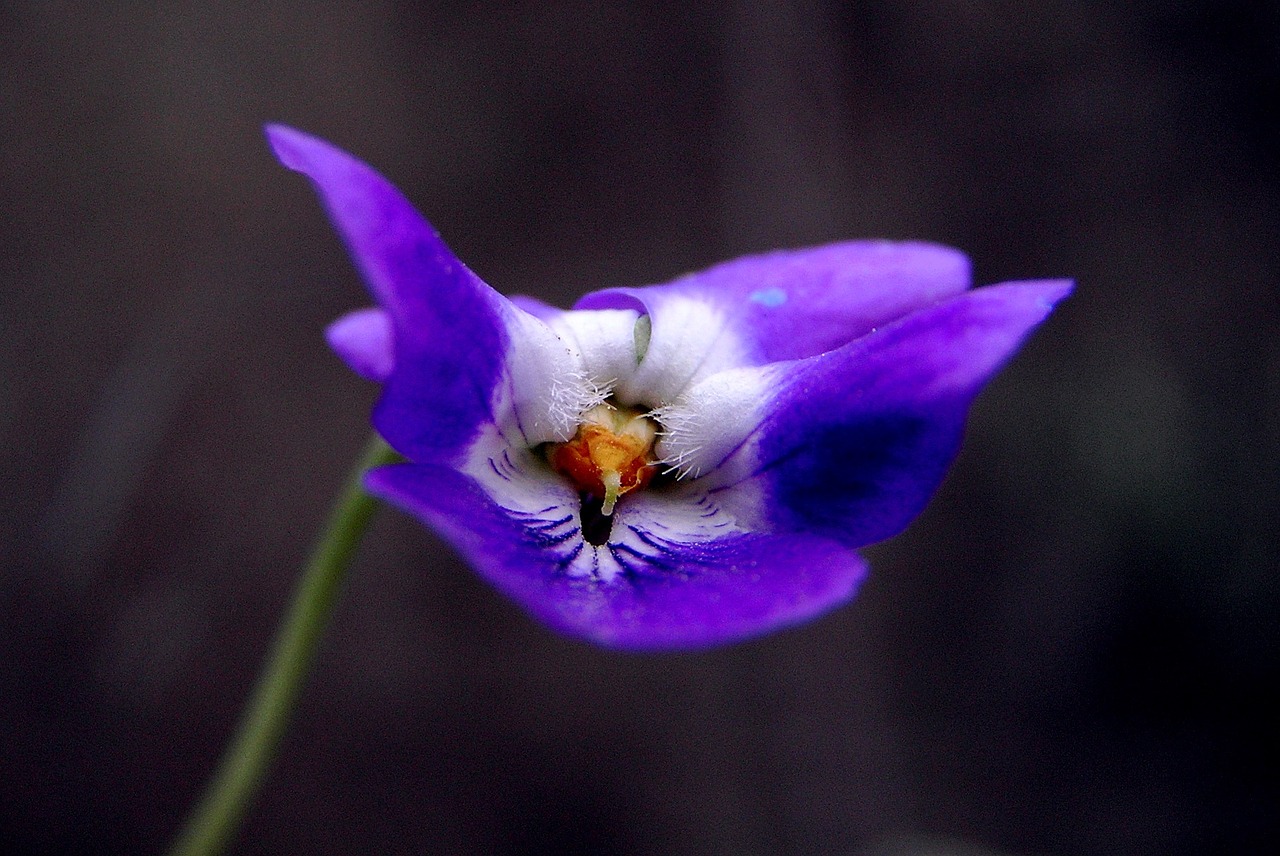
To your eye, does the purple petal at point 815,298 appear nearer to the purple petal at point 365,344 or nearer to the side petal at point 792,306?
the side petal at point 792,306

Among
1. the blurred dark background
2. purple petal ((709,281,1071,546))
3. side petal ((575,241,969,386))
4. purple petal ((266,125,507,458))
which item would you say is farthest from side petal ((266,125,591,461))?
the blurred dark background

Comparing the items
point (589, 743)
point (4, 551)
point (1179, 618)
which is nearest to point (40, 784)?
point (4, 551)

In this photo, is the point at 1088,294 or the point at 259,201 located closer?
the point at 259,201

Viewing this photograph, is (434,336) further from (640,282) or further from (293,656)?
(640,282)

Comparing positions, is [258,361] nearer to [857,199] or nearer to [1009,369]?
[857,199]

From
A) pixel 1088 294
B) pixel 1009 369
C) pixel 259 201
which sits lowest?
pixel 259 201

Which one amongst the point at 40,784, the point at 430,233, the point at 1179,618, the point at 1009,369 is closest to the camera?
the point at 430,233

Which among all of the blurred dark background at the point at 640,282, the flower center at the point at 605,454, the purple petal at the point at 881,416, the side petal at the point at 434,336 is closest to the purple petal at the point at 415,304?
the side petal at the point at 434,336
